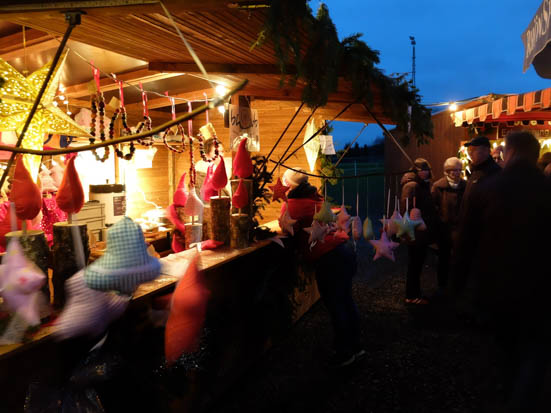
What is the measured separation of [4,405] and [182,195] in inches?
73.1

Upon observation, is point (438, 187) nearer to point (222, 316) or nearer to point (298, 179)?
point (298, 179)

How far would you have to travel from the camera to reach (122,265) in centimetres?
140

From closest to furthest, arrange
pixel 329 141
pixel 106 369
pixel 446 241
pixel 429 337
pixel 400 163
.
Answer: pixel 106 369 < pixel 429 337 < pixel 446 241 < pixel 329 141 < pixel 400 163

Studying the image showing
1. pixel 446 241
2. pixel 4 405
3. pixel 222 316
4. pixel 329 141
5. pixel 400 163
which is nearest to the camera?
pixel 4 405

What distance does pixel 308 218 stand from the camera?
3.80 metres

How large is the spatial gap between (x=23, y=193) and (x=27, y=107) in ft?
1.50

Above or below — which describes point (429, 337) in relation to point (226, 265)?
below

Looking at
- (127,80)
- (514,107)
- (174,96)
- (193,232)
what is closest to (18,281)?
(193,232)

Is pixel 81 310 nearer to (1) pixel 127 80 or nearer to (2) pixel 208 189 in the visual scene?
(2) pixel 208 189

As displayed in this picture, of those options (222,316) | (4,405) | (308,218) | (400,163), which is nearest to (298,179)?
(308,218)

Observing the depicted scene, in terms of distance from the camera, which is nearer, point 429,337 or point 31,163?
point 31,163

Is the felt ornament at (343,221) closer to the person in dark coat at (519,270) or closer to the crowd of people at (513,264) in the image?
the crowd of people at (513,264)

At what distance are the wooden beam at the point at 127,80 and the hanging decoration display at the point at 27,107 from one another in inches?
106

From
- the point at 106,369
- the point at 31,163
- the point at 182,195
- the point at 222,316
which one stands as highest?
the point at 31,163
